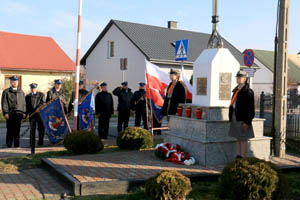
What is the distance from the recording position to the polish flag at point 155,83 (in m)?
9.35

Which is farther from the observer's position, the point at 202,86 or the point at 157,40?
the point at 157,40

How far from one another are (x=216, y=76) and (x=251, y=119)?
1148mm

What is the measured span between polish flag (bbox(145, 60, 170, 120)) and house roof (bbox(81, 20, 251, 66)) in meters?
13.7

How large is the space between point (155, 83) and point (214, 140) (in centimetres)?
302

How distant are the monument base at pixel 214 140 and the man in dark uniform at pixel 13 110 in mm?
4513

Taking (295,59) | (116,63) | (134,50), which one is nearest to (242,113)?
(134,50)

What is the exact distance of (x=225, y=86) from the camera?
7.36m

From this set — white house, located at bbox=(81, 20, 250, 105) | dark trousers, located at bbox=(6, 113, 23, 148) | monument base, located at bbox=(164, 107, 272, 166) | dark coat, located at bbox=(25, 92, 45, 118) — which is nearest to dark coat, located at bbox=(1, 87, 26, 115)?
dark trousers, located at bbox=(6, 113, 23, 148)

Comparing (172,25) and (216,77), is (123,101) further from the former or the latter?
(172,25)

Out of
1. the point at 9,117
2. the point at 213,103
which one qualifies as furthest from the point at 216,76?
the point at 9,117

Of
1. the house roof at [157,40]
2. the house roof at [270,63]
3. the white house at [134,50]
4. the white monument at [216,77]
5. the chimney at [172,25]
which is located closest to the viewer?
the white monument at [216,77]

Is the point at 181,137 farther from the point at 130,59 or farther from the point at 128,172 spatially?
the point at 130,59

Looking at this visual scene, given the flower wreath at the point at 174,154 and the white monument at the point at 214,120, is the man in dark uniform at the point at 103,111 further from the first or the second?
the flower wreath at the point at 174,154

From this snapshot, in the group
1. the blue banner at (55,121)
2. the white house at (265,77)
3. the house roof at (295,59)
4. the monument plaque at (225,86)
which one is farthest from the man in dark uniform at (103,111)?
the house roof at (295,59)
